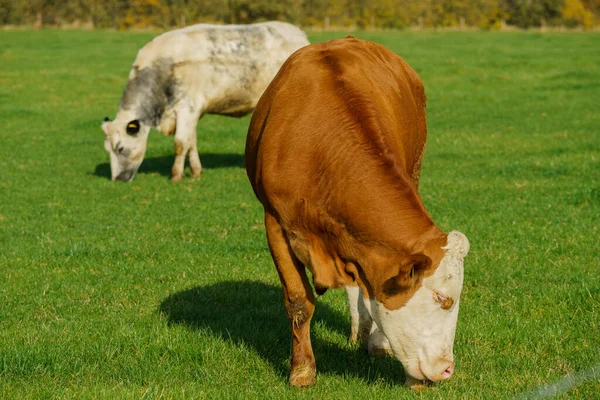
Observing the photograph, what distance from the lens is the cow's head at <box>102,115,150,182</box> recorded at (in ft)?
45.2

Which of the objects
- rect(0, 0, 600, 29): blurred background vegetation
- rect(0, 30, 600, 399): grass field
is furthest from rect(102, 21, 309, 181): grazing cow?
rect(0, 0, 600, 29): blurred background vegetation

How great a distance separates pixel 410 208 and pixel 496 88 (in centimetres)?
2284

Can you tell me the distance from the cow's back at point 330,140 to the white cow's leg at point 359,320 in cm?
113

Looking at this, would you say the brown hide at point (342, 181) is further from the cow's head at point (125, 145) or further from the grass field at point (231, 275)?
the cow's head at point (125, 145)

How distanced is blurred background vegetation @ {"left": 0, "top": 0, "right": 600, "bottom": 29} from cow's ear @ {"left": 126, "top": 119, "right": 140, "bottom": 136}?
137 feet

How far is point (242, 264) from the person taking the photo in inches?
326

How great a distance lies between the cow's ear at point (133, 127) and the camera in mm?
13789

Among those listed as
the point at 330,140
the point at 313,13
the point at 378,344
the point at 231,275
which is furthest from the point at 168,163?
the point at 313,13

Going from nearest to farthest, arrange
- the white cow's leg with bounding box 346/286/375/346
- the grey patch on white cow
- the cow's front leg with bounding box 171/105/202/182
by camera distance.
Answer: the white cow's leg with bounding box 346/286/375/346 → the grey patch on white cow → the cow's front leg with bounding box 171/105/202/182

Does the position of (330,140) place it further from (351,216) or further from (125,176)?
(125,176)

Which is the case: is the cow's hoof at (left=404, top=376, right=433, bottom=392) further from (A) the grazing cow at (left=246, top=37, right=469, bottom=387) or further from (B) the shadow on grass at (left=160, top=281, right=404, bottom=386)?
(B) the shadow on grass at (left=160, top=281, right=404, bottom=386)

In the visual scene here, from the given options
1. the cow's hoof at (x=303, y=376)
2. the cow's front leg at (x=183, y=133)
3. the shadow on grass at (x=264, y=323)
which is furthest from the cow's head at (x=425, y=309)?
the cow's front leg at (x=183, y=133)

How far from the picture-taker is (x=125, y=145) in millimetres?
13867

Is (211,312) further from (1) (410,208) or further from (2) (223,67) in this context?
(2) (223,67)
